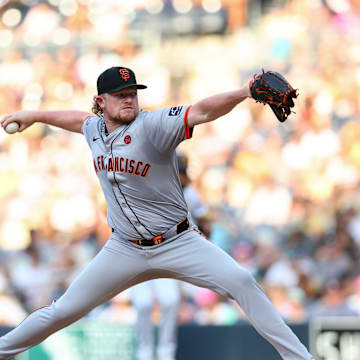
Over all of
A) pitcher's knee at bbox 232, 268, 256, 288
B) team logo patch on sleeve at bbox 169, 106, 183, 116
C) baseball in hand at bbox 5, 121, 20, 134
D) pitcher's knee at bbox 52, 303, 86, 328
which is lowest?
pitcher's knee at bbox 52, 303, 86, 328

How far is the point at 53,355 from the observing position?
24.1 ft

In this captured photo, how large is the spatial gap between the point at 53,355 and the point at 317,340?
96.4 inches

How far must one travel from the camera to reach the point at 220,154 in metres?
11.1

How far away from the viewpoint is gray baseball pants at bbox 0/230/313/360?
492cm

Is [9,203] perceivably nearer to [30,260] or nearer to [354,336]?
[30,260]

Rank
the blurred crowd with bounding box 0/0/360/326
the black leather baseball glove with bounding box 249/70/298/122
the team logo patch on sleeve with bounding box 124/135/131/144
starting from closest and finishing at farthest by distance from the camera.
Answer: the black leather baseball glove with bounding box 249/70/298/122, the team logo patch on sleeve with bounding box 124/135/131/144, the blurred crowd with bounding box 0/0/360/326

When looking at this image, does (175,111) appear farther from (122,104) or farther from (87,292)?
(87,292)

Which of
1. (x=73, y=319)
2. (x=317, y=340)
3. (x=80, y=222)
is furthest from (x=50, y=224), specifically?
(x=73, y=319)

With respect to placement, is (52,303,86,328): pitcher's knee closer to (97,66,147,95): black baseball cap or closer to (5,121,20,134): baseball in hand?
(5,121,20,134): baseball in hand

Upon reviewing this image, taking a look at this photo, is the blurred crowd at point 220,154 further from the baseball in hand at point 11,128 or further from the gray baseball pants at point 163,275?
the baseball in hand at point 11,128

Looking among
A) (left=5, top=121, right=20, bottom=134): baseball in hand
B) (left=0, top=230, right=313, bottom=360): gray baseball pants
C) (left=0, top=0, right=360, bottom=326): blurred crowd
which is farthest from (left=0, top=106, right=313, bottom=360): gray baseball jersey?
(left=0, top=0, right=360, bottom=326): blurred crowd

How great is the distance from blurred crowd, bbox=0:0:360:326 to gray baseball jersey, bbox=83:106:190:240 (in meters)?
4.19

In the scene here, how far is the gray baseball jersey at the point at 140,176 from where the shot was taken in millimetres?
4969

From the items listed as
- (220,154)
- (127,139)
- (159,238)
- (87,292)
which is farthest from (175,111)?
(220,154)
